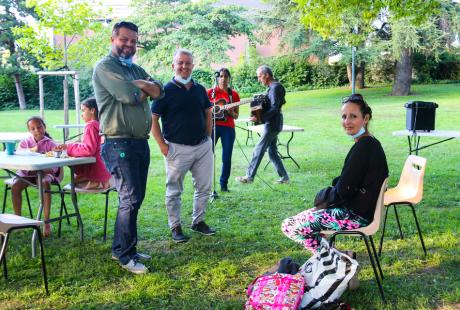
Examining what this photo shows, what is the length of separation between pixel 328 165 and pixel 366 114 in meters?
5.46

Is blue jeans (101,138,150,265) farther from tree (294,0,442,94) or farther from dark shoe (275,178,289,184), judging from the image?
tree (294,0,442,94)

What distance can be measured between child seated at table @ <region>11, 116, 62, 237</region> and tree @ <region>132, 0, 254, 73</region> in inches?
811

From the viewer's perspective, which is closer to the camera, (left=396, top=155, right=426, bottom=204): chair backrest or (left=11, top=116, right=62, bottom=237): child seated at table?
(left=396, top=155, right=426, bottom=204): chair backrest

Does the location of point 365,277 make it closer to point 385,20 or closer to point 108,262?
point 108,262

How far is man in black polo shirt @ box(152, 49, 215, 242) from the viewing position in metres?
4.66

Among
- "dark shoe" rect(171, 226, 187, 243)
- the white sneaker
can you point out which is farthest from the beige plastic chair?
the white sneaker

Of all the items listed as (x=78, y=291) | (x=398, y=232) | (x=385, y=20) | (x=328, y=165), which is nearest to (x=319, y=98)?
(x=385, y=20)

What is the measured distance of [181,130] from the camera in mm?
4703

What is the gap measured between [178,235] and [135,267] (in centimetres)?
90

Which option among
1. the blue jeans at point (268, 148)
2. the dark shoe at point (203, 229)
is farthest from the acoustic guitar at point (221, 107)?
the dark shoe at point (203, 229)

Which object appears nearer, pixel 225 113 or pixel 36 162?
pixel 36 162

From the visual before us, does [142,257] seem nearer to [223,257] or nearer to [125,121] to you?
[223,257]

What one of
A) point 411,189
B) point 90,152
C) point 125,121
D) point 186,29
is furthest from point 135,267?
point 186,29

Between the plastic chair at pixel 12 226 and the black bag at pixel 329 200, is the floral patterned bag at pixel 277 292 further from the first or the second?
the plastic chair at pixel 12 226
